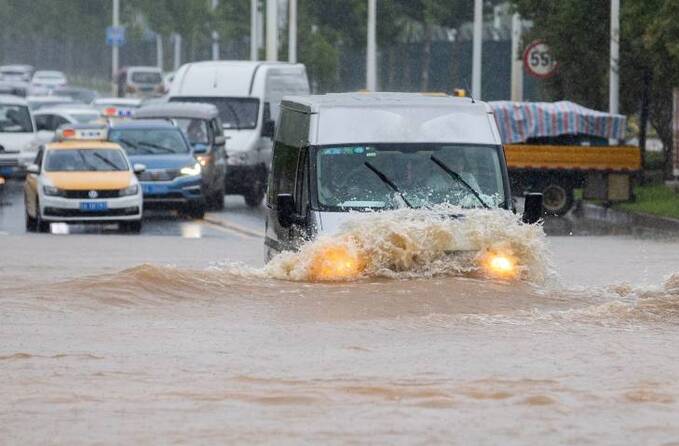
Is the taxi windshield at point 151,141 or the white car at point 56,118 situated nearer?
the taxi windshield at point 151,141

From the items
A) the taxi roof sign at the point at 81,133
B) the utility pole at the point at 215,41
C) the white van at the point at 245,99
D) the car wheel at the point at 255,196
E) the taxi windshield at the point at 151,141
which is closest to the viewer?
the taxi windshield at the point at 151,141

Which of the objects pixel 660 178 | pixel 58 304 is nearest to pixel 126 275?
pixel 58 304

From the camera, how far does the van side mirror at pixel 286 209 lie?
15787mm

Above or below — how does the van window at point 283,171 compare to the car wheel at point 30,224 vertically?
above

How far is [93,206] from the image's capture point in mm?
28469

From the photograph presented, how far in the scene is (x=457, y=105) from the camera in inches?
650

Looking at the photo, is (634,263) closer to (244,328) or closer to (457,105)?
(457,105)

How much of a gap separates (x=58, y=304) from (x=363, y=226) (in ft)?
9.02

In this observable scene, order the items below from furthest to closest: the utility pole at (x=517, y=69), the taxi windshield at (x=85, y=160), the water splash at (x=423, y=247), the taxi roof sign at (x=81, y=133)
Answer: the utility pole at (x=517, y=69) → the taxi roof sign at (x=81, y=133) → the taxi windshield at (x=85, y=160) → the water splash at (x=423, y=247)

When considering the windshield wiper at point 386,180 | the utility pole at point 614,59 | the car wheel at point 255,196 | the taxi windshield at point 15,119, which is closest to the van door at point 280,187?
the windshield wiper at point 386,180

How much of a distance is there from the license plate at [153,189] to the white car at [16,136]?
30.1 feet

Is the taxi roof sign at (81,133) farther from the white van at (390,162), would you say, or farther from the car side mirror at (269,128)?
the white van at (390,162)

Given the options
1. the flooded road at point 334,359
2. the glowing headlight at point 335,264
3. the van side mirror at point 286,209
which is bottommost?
the flooded road at point 334,359

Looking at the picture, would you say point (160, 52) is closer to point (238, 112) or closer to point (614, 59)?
point (238, 112)
